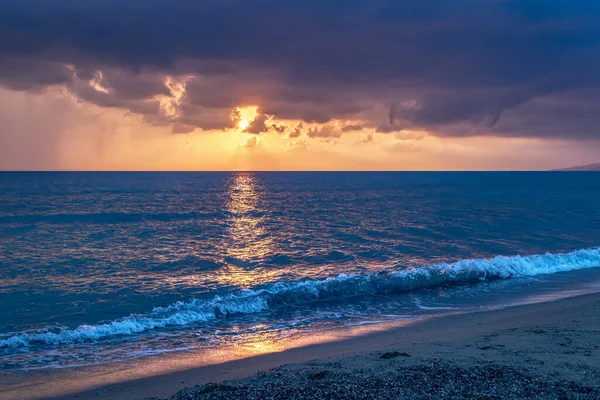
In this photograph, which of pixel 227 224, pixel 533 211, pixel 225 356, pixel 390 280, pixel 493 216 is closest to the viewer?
pixel 225 356

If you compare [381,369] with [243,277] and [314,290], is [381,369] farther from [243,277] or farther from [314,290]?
[243,277]

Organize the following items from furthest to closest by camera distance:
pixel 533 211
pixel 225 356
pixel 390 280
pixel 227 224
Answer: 1. pixel 533 211
2. pixel 227 224
3. pixel 390 280
4. pixel 225 356

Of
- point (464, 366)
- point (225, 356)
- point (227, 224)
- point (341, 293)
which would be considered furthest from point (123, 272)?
point (227, 224)

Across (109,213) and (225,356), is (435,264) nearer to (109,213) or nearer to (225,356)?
(225,356)

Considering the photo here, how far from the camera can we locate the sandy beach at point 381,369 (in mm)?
Result: 9914

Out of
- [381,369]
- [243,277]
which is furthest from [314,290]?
[381,369]

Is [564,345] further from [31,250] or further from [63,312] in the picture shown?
[31,250]

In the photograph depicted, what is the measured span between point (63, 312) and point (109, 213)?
4181 cm

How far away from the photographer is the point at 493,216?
57000mm

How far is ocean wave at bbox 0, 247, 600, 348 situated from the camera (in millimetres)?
16547

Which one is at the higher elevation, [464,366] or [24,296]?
[464,366]

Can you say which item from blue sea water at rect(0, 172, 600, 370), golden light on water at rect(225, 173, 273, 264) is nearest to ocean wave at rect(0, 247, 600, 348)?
blue sea water at rect(0, 172, 600, 370)

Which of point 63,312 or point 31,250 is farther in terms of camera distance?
point 31,250

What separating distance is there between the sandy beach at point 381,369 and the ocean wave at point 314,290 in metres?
3.64
